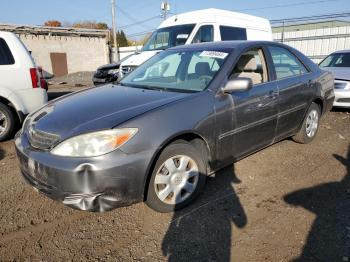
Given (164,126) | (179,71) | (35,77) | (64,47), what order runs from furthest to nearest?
1. (64,47)
2. (35,77)
3. (179,71)
4. (164,126)

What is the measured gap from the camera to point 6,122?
17.6ft

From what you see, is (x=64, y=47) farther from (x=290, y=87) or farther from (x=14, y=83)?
(x=290, y=87)

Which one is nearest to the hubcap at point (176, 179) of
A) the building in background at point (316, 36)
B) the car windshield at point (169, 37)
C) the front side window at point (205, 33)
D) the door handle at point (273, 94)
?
the door handle at point (273, 94)

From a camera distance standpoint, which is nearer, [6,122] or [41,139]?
[41,139]

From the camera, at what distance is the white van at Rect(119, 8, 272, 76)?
339 inches

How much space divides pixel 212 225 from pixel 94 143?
4.26 ft

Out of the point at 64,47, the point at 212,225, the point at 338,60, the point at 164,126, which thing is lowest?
the point at 212,225

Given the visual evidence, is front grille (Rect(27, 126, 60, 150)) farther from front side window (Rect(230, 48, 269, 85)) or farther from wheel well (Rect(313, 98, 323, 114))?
wheel well (Rect(313, 98, 323, 114))

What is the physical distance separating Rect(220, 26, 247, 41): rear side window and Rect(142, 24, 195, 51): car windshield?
3.11 ft

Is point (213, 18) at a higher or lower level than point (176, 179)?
higher

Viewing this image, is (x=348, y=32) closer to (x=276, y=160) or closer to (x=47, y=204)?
(x=276, y=160)

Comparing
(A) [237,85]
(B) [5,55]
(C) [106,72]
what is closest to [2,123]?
(B) [5,55]

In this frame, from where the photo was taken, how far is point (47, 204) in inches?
128

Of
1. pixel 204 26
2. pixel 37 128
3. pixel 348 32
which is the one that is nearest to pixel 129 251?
pixel 37 128
